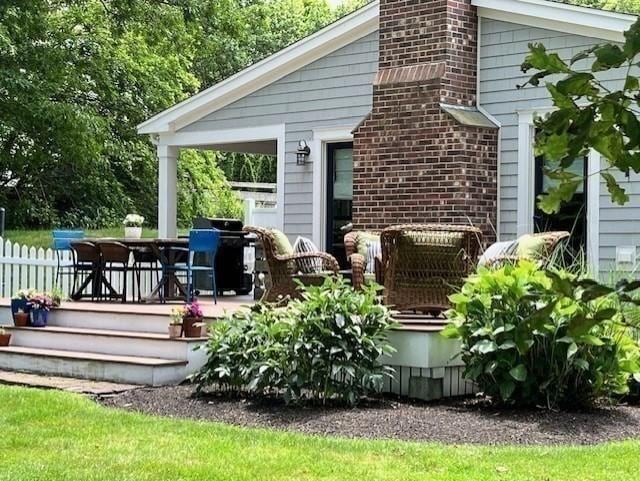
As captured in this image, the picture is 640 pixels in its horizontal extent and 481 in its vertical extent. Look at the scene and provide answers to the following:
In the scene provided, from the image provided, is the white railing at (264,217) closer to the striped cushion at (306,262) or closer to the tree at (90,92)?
the tree at (90,92)

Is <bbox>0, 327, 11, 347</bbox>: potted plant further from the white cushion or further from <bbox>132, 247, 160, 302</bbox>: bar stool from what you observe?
the white cushion

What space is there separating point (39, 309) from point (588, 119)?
8.54m

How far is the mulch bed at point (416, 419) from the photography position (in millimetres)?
5340

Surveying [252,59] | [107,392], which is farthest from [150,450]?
[252,59]

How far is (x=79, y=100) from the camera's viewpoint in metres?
17.8

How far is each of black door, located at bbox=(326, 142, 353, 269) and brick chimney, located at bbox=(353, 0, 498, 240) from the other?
1.07 m

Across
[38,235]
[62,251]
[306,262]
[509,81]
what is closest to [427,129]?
[509,81]

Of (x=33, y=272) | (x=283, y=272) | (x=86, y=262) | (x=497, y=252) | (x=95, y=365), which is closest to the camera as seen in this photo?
(x=497, y=252)

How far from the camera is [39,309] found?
359 inches

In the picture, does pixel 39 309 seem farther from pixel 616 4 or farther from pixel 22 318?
pixel 616 4

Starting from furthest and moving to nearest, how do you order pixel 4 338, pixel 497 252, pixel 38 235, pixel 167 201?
pixel 38 235
pixel 167 201
pixel 4 338
pixel 497 252

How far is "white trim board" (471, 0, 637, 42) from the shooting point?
8.91 metres

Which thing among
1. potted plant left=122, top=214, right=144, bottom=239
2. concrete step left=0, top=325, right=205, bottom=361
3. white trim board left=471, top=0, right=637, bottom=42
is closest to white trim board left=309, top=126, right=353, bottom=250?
potted plant left=122, top=214, right=144, bottom=239

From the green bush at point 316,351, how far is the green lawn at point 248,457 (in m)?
0.86
